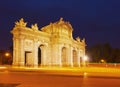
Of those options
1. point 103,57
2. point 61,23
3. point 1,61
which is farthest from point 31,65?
point 103,57

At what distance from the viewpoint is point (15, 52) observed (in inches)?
2200

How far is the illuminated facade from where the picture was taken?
55.5 metres

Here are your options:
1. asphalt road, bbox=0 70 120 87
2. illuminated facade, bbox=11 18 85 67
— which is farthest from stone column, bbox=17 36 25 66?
asphalt road, bbox=0 70 120 87

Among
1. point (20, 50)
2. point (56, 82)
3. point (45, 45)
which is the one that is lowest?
point (56, 82)

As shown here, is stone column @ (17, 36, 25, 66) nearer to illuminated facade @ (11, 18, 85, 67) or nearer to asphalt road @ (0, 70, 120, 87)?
illuminated facade @ (11, 18, 85, 67)

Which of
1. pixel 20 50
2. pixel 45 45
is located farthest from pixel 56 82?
pixel 45 45

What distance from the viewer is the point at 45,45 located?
216 ft

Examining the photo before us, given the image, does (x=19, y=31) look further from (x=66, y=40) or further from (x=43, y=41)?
(x=66, y=40)

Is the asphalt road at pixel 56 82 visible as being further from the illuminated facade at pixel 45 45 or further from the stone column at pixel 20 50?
the illuminated facade at pixel 45 45

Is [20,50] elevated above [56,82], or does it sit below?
above

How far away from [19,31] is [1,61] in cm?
4011

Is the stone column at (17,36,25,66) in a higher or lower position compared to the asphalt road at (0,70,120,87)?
higher

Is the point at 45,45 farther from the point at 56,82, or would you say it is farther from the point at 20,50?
the point at 56,82

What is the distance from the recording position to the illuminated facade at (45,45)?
55522 millimetres
